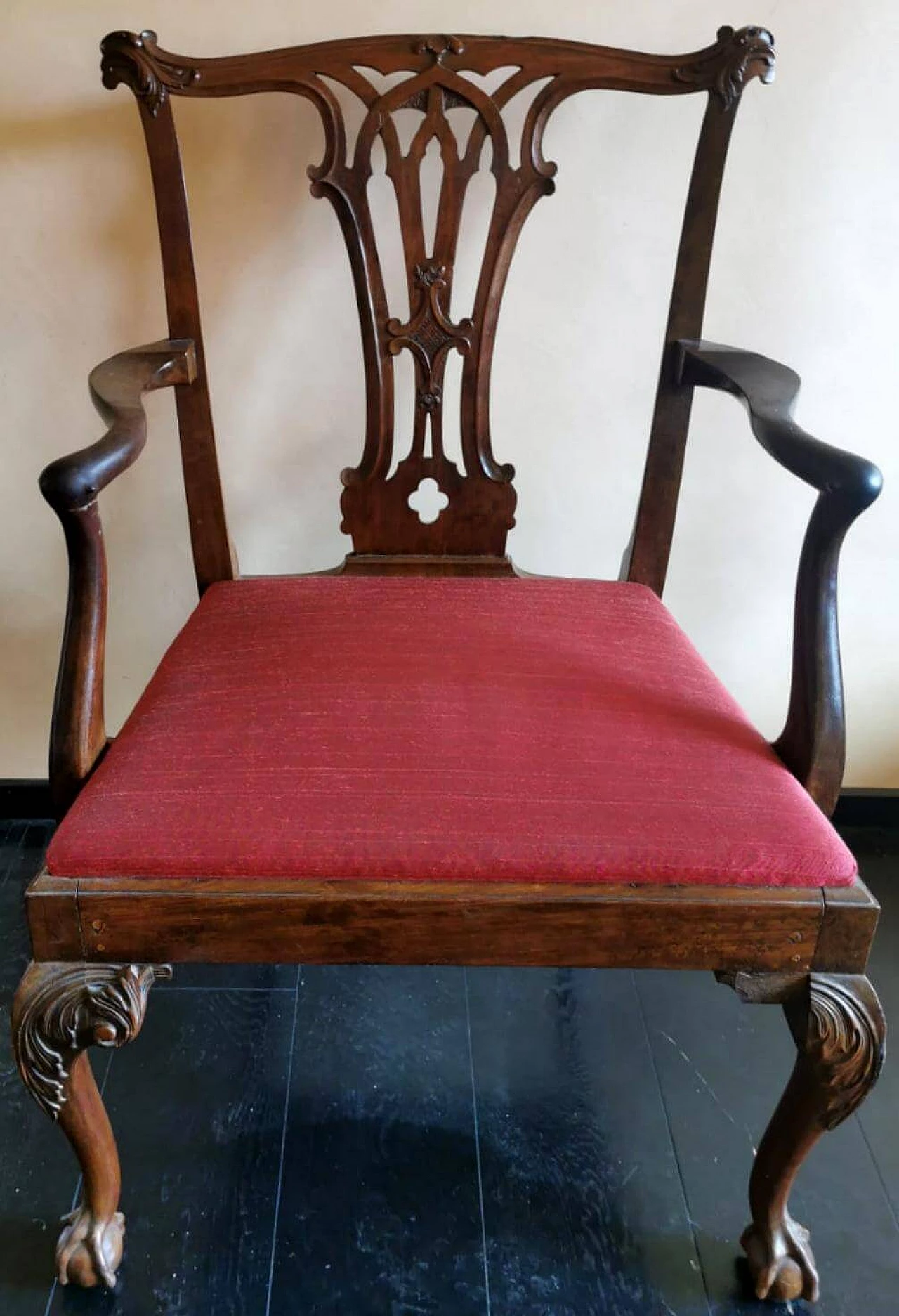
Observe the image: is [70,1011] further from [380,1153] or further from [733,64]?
[733,64]

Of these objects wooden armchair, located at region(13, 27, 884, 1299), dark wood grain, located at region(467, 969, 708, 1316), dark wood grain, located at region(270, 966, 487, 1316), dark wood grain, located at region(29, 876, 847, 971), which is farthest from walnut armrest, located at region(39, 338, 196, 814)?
dark wood grain, located at region(467, 969, 708, 1316)

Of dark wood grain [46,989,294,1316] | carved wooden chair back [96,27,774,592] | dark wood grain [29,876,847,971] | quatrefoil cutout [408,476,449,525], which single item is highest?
carved wooden chair back [96,27,774,592]

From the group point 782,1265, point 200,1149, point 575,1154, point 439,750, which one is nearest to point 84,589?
point 439,750

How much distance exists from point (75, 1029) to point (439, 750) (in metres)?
0.38

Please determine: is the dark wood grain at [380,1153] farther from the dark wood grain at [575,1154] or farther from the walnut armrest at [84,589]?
the walnut armrest at [84,589]

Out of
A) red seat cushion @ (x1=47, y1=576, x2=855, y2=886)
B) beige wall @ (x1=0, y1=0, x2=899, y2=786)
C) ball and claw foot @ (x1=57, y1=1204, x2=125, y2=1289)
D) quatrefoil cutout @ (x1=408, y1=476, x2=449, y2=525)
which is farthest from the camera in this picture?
quatrefoil cutout @ (x1=408, y1=476, x2=449, y2=525)

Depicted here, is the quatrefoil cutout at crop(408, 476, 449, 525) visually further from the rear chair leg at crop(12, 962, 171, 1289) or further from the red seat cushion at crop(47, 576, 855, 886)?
the rear chair leg at crop(12, 962, 171, 1289)

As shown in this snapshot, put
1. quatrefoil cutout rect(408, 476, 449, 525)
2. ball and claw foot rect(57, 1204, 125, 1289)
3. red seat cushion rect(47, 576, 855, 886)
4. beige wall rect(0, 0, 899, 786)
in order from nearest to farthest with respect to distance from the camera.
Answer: red seat cushion rect(47, 576, 855, 886) < ball and claw foot rect(57, 1204, 125, 1289) < beige wall rect(0, 0, 899, 786) < quatrefoil cutout rect(408, 476, 449, 525)

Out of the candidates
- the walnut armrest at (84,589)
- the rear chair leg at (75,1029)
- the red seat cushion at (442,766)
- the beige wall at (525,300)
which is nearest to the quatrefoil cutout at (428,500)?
the beige wall at (525,300)

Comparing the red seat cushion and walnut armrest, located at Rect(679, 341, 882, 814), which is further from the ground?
walnut armrest, located at Rect(679, 341, 882, 814)

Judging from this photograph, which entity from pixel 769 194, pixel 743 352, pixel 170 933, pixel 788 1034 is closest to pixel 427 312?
pixel 743 352

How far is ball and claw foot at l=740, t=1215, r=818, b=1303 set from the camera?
103 cm

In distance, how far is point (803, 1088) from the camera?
36.4 inches

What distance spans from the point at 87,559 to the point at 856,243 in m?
1.01
